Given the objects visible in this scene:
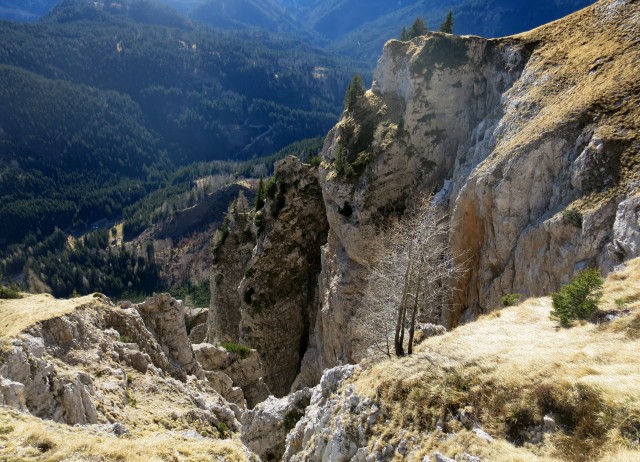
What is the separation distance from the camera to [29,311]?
31.1 m

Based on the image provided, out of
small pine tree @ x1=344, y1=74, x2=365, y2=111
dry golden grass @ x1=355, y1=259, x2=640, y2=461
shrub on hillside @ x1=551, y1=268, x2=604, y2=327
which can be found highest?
small pine tree @ x1=344, y1=74, x2=365, y2=111

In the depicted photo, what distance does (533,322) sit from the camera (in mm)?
22703

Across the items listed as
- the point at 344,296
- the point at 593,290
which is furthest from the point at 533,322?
the point at 344,296

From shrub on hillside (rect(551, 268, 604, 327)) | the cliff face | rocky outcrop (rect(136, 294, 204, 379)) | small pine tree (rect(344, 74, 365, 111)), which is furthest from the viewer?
small pine tree (rect(344, 74, 365, 111))

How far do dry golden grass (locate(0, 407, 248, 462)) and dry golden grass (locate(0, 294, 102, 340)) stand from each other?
8.46 metres

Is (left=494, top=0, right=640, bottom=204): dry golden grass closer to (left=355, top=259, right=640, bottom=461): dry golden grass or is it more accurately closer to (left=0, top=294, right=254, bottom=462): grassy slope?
(left=355, top=259, right=640, bottom=461): dry golden grass

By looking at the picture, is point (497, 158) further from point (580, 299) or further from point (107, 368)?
point (107, 368)

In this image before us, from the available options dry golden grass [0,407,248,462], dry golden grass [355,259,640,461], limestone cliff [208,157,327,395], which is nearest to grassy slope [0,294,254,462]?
dry golden grass [0,407,248,462]

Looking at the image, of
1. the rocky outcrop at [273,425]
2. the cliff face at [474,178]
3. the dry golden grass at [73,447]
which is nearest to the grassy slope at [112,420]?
the dry golden grass at [73,447]

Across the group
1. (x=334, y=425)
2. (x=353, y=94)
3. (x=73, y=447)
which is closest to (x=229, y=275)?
A: (x=353, y=94)

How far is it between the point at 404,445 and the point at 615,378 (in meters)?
7.62

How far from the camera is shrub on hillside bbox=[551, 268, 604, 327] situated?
19562 millimetres

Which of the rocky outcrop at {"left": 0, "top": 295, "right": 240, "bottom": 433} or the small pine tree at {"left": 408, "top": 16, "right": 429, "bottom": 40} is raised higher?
the small pine tree at {"left": 408, "top": 16, "right": 429, "bottom": 40}

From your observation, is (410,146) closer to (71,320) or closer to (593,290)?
(593,290)
